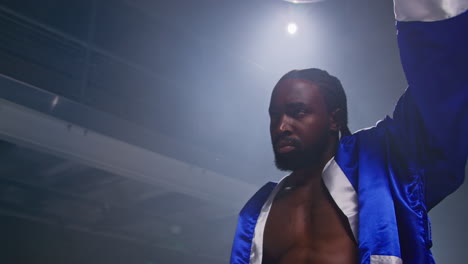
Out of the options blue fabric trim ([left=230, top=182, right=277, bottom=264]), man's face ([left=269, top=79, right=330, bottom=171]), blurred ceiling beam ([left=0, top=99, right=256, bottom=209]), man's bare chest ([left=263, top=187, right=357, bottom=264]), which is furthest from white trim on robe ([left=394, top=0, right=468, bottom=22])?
blurred ceiling beam ([left=0, top=99, right=256, bottom=209])

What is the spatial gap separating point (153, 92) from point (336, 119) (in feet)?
11.2

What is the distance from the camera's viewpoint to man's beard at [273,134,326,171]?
1.26m

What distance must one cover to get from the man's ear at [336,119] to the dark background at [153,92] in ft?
8.40

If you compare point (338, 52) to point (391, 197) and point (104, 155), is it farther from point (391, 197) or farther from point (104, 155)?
point (391, 197)

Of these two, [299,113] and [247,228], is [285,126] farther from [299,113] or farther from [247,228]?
[247,228]

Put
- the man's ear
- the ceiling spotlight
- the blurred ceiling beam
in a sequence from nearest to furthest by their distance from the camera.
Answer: the man's ear < the blurred ceiling beam < the ceiling spotlight

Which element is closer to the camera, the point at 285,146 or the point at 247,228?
the point at 285,146

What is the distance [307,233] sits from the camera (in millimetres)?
1171

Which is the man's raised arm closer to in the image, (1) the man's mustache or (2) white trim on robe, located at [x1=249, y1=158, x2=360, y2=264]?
(2) white trim on robe, located at [x1=249, y1=158, x2=360, y2=264]

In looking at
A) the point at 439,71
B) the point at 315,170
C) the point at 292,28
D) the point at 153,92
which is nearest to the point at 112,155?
the point at 153,92

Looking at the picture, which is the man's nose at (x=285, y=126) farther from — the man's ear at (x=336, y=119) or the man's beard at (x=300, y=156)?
the man's ear at (x=336, y=119)

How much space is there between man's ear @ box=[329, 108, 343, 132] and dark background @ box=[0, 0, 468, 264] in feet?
8.40

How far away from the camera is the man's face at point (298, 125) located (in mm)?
1268

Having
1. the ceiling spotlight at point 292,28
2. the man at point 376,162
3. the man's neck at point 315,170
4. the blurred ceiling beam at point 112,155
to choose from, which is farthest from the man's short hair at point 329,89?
the ceiling spotlight at point 292,28
